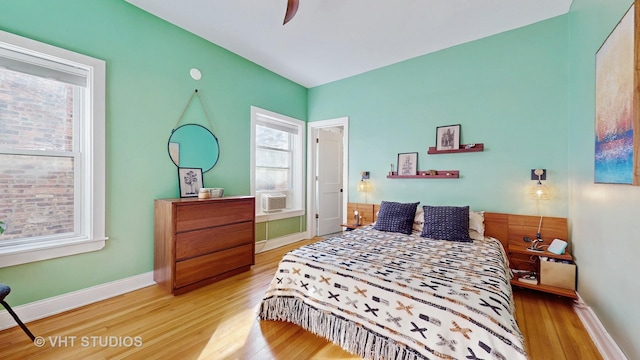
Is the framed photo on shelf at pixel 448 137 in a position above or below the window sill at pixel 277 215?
above

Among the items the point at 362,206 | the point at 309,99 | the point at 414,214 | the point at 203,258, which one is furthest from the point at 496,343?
the point at 309,99

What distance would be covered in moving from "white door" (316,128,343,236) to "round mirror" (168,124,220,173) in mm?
2002

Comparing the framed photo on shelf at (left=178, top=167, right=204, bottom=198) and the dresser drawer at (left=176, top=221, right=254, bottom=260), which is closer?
the dresser drawer at (left=176, top=221, right=254, bottom=260)

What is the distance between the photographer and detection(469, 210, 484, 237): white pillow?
9.06ft

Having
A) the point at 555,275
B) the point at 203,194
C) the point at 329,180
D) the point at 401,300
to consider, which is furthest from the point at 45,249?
the point at 555,275

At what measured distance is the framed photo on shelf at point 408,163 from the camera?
3420 millimetres

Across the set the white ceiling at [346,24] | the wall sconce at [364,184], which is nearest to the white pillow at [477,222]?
the wall sconce at [364,184]

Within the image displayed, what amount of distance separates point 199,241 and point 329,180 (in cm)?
284

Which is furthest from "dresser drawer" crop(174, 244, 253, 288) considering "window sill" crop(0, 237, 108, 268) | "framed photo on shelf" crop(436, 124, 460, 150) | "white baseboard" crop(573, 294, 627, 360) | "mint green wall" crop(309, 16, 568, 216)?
"white baseboard" crop(573, 294, 627, 360)

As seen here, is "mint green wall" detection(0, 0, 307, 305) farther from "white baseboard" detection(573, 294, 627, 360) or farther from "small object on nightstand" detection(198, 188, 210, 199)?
"white baseboard" detection(573, 294, 627, 360)

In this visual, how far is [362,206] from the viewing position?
386 centimetres

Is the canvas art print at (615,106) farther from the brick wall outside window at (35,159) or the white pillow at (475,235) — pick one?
the brick wall outside window at (35,159)

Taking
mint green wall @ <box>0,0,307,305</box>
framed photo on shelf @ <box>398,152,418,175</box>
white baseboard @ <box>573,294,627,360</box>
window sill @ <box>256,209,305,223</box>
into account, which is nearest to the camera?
white baseboard @ <box>573,294,627,360</box>

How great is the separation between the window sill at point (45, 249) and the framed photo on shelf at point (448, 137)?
3.81m
